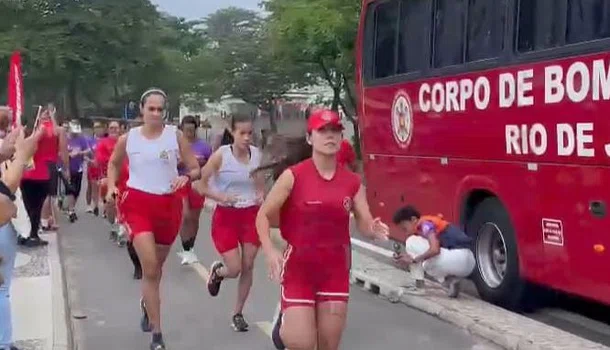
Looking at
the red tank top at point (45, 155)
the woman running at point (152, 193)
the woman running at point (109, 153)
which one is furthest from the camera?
the woman running at point (109, 153)

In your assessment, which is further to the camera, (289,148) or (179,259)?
(179,259)

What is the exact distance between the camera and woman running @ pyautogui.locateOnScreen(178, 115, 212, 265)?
40.3 ft

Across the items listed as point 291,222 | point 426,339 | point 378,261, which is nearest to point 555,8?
point 426,339

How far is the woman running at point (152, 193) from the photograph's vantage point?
7.95 metres

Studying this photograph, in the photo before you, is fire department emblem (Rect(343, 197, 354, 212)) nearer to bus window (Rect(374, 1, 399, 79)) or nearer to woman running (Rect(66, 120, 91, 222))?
bus window (Rect(374, 1, 399, 79))

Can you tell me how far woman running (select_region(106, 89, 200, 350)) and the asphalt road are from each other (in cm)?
80

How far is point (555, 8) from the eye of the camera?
875cm

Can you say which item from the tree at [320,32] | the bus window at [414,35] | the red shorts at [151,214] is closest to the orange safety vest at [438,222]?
the bus window at [414,35]

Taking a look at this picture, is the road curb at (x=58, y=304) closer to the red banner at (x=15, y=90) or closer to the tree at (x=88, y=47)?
the red banner at (x=15, y=90)

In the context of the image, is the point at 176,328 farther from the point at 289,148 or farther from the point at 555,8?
the point at 555,8

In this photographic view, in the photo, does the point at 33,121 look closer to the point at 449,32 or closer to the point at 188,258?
the point at 188,258

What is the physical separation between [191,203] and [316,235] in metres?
6.83

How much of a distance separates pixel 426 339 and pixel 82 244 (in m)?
7.96

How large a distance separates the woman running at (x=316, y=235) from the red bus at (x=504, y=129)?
8.93 feet
